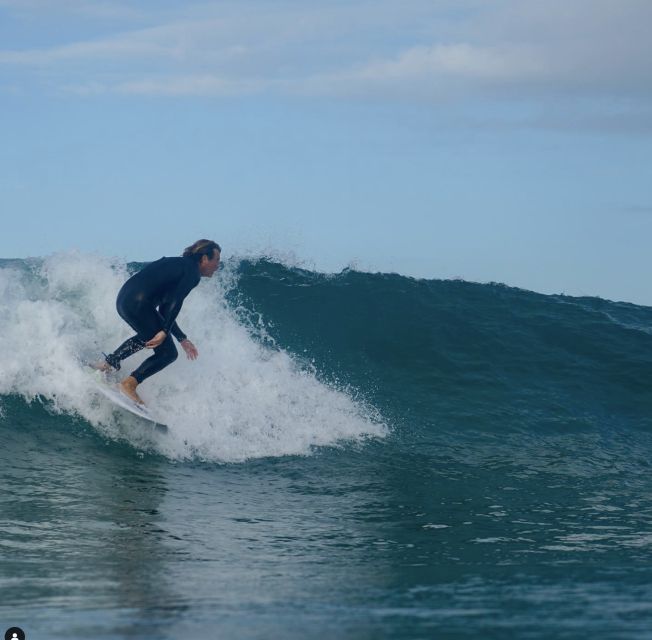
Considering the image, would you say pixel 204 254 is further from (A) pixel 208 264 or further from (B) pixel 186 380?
(B) pixel 186 380

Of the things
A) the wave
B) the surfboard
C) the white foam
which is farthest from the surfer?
Answer: the wave

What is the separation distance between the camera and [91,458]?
9.41 m

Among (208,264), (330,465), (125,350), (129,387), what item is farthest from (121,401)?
(330,465)

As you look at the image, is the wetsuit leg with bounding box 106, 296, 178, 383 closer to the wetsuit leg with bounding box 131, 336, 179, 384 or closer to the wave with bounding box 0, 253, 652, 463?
the wetsuit leg with bounding box 131, 336, 179, 384

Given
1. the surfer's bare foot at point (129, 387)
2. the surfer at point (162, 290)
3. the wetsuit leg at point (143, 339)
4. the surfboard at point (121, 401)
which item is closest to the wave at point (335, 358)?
the surfboard at point (121, 401)

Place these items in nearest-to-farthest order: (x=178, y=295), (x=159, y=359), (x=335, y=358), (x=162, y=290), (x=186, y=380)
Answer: (x=178, y=295), (x=162, y=290), (x=159, y=359), (x=186, y=380), (x=335, y=358)

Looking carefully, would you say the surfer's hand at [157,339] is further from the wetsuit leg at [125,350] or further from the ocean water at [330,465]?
the ocean water at [330,465]

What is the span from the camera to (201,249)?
941 centimetres

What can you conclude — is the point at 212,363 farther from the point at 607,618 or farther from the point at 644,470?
the point at 607,618

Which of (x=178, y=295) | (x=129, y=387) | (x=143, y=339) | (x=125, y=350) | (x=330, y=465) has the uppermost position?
(x=178, y=295)

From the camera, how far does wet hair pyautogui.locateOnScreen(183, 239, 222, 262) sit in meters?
9.41

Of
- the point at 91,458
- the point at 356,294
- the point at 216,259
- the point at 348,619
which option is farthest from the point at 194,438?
the point at 356,294

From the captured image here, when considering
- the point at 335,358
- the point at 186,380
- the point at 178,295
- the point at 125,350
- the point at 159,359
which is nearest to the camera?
the point at 178,295

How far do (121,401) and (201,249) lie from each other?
1.75 metres
